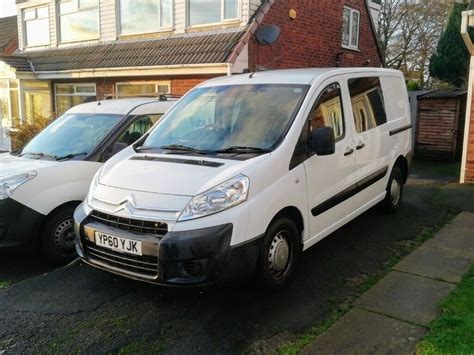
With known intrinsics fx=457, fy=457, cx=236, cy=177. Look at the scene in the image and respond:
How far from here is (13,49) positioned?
20.4m

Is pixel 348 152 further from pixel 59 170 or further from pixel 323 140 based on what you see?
pixel 59 170

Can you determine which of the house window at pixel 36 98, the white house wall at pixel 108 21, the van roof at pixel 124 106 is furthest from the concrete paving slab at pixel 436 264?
the house window at pixel 36 98

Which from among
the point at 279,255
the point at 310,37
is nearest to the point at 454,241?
the point at 279,255

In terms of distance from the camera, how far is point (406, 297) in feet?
13.2

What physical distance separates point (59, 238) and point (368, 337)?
3.42m

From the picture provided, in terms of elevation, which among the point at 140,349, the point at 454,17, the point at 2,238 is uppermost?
the point at 454,17

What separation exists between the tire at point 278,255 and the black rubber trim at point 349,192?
0.42m

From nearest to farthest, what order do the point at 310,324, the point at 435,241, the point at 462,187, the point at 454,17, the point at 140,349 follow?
the point at 140,349
the point at 310,324
the point at 435,241
the point at 462,187
the point at 454,17

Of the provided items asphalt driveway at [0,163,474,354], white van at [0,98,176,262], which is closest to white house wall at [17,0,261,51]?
white van at [0,98,176,262]

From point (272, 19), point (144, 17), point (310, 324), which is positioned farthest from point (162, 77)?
point (310, 324)

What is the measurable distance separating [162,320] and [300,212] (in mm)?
1538

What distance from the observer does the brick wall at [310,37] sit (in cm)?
1129

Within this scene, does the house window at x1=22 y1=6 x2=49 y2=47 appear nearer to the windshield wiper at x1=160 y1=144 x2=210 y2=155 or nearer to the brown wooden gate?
the brown wooden gate

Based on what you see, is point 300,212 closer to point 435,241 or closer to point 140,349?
point 140,349
